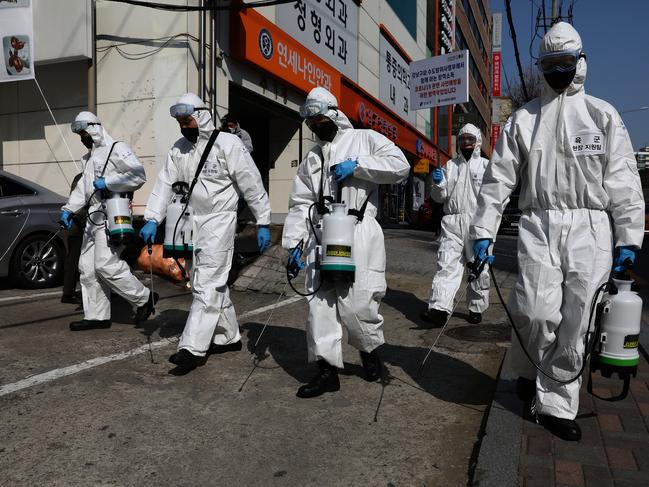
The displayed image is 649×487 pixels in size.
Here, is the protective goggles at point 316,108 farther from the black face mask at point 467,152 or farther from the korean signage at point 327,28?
the korean signage at point 327,28

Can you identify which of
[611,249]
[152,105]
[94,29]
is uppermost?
[94,29]

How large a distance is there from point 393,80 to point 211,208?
17.1m

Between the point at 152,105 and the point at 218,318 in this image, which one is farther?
the point at 152,105

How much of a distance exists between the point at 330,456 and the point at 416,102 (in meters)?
11.6

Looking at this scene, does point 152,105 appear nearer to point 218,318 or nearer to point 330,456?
point 218,318

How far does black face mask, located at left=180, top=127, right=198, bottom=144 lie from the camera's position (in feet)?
14.4

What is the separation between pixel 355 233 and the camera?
3.69 metres

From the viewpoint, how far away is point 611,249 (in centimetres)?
294

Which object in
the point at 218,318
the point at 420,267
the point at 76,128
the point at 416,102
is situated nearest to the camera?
the point at 218,318

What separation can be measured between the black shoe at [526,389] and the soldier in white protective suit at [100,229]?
3.35 meters

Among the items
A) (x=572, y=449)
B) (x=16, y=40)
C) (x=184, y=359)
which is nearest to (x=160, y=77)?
(x=16, y=40)

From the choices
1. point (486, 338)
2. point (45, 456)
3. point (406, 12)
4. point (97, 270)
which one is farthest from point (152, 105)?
point (406, 12)

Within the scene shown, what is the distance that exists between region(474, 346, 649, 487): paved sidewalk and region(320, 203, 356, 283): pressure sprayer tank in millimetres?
1111

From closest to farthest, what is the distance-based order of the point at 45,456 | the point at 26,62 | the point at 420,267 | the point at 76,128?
the point at 45,456 < the point at 76,128 < the point at 26,62 < the point at 420,267
